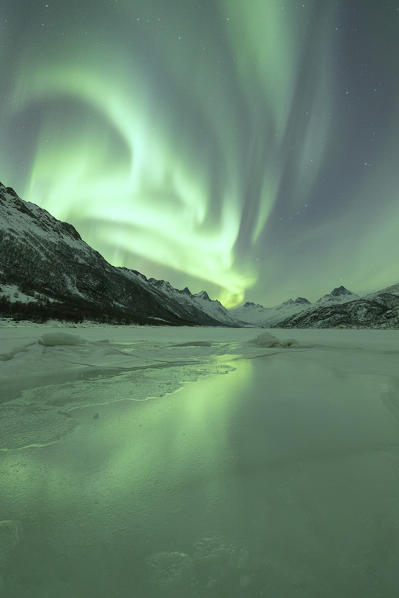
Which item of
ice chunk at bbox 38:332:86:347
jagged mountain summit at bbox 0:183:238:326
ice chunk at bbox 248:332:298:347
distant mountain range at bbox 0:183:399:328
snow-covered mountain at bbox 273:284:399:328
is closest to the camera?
ice chunk at bbox 38:332:86:347

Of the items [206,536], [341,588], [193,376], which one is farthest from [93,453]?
[193,376]

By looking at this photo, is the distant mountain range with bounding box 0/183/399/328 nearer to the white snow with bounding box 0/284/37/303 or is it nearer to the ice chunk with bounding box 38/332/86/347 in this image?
the white snow with bounding box 0/284/37/303

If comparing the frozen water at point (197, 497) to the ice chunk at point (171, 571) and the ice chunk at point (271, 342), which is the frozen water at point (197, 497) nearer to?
the ice chunk at point (171, 571)

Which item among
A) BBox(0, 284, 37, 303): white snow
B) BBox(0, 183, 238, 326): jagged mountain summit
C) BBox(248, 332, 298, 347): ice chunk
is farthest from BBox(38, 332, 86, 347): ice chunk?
BBox(0, 284, 37, 303): white snow

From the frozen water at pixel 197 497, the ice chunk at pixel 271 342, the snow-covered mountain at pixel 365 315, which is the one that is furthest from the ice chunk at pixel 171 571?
the snow-covered mountain at pixel 365 315

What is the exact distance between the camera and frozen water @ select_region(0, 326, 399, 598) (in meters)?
1.75

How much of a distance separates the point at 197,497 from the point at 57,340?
12122mm

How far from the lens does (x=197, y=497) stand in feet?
8.47

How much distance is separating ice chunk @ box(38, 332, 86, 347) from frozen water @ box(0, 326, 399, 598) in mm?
6998

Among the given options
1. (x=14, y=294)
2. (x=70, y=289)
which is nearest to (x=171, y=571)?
(x=14, y=294)

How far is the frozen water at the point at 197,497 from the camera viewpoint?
1747 mm

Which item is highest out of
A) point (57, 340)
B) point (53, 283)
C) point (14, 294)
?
point (53, 283)

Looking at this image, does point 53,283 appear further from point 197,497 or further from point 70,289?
point 197,497

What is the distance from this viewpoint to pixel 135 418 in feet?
15.5
